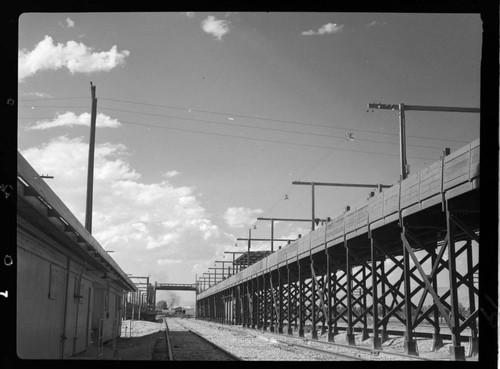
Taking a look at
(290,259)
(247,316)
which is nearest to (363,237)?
(290,259)

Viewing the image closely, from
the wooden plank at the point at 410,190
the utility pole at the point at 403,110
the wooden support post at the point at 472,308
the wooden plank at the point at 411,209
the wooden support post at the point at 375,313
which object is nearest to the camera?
the wooden support post at the point at 472,308

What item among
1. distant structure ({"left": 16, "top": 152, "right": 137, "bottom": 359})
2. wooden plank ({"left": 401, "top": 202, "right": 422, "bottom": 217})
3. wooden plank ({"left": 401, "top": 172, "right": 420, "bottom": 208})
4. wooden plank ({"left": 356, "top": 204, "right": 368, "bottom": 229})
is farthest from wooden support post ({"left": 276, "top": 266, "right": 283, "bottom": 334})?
wooden plank ({"left": 401, "top": 172, "right": 420, "bottom": 208})

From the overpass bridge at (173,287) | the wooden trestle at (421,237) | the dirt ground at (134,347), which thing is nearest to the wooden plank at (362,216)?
the wooden trestle at (421,237)

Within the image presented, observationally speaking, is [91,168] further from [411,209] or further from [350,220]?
[411,209]

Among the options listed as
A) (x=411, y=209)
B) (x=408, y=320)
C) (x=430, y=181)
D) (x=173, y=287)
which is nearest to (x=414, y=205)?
(x=411, y=209)

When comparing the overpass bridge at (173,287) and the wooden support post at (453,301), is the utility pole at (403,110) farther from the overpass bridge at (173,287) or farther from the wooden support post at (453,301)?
the overpass bridge at (173,287)

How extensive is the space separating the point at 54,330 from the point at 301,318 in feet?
70.4

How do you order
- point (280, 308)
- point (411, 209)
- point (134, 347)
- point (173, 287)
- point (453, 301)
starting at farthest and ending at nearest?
point (173, 287) < point (280, 308) < point (134, 347) < point (411, 209) < point (453, 301)

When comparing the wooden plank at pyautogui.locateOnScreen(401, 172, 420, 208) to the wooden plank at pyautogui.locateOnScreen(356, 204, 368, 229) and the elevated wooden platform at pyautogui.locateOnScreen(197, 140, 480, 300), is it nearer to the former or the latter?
the elevated wooden platform at pyautogui.locateOnScreen(197, 140, 480, 300)

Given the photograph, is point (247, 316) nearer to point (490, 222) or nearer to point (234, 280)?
point (234, 280)

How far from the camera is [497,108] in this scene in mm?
5324

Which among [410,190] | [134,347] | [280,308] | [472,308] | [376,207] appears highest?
[410,190]

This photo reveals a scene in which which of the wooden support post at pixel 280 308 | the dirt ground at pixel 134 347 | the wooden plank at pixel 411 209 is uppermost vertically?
the wooden plank at pixel 411 209

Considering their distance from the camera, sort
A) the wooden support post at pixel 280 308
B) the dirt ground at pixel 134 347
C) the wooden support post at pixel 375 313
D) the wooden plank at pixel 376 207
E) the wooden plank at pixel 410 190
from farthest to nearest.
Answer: the wooden support post at pixel 280 308 < the dirt ground at pixel 134 347 < the wooden support post at pixel 375 313 < the wooden plank at pixel 376 207 < the wooden plank at pixel 410 190
